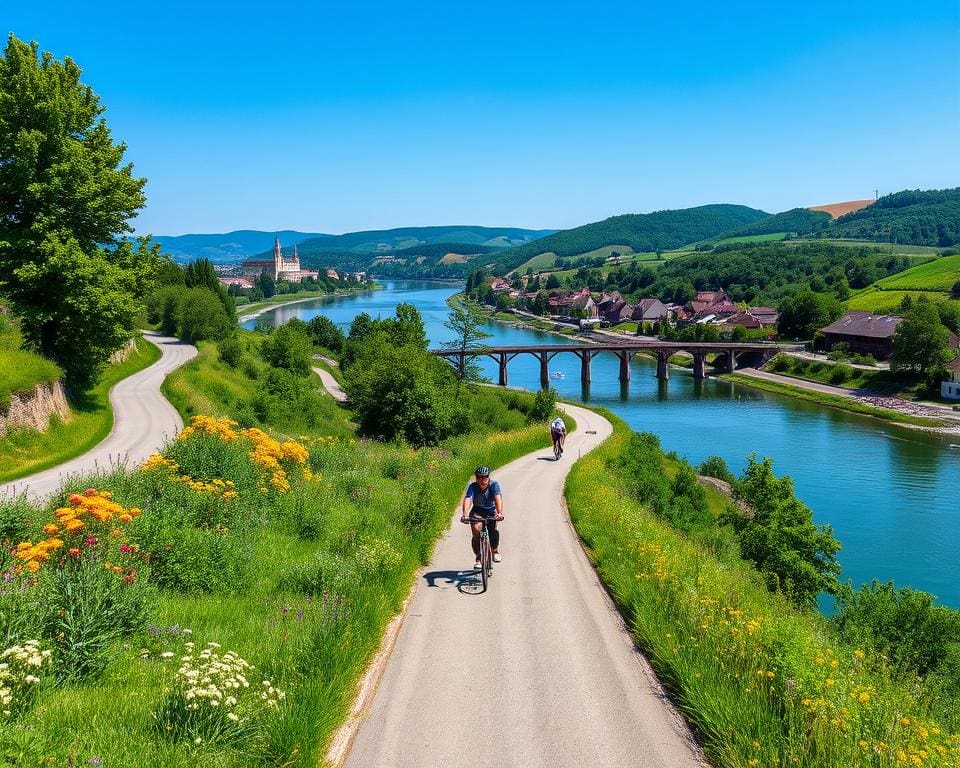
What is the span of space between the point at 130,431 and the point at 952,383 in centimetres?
6721

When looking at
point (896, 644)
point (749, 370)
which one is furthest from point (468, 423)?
point (749, 370)

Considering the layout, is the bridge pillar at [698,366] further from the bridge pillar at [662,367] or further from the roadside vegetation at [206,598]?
the roadside vegetation at [206,598]

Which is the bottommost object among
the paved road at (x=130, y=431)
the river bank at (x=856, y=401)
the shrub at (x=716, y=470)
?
the river bank at (x=856, y=401)

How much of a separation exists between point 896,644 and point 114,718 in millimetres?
18584

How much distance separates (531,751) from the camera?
5.78 meters

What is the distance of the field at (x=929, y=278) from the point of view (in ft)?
348

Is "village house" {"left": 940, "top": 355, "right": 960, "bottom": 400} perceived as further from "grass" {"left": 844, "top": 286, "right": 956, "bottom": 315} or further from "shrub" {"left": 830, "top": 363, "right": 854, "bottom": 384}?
"grass" {"left": 844, "top": 286, "right": 956, "bottom": 315}

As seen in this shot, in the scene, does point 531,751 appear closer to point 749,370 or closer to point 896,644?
point 896,644

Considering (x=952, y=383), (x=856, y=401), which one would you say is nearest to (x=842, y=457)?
(x=856, y=401)

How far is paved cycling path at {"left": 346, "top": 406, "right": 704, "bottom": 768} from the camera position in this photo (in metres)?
5.78

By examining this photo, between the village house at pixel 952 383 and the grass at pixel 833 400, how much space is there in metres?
6.69

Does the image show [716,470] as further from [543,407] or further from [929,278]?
[929,278]

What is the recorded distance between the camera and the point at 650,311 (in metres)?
139

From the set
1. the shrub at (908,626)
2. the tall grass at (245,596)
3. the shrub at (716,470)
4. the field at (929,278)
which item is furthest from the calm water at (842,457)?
the field at (929,278)
